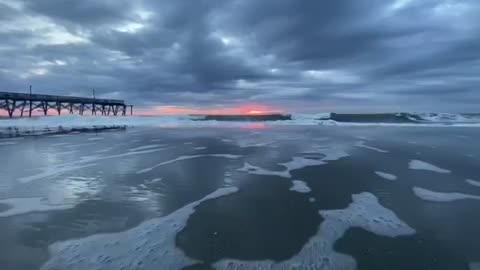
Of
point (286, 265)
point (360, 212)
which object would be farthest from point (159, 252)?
point (360, 212)

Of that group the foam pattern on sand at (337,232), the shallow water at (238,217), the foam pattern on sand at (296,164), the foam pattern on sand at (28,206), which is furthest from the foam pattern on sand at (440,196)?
the foam pattern on sand at (28,206)

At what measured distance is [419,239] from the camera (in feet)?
12.2

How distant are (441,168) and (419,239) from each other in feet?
20.2

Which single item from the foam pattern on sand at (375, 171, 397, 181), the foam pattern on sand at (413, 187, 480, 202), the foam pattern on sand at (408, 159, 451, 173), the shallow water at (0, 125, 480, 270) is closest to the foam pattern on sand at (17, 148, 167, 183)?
the shallow water at (0, 125, 480, 270)

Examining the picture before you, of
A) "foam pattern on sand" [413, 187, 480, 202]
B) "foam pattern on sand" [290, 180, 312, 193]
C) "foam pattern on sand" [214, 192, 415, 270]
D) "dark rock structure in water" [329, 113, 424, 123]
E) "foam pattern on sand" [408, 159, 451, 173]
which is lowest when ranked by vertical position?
"foam pattern on sand" [214, 192, 415, 270]

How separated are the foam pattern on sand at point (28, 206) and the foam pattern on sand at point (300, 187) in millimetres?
4780

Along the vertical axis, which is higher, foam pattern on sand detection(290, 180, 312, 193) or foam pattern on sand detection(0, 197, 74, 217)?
foam pattern on sand detection(290, 180, 312, 193)

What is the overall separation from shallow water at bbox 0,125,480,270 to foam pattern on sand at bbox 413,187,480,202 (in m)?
0.07

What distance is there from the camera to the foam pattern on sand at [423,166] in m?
8.17

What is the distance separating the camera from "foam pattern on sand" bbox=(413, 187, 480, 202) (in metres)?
5.49

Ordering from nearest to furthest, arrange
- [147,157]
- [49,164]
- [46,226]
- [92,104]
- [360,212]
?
[46,226] < [360,212] < [49,164] < [147,157] < [92,104]

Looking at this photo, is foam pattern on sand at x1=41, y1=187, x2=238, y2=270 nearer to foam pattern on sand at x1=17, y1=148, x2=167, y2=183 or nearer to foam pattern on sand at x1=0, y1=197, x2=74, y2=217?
foam pattern on sand at x1=0, y1=197, x2=74, y2=217

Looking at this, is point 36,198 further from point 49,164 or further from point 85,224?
point 49,164

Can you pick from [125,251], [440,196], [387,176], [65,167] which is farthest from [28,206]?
[387,176]
